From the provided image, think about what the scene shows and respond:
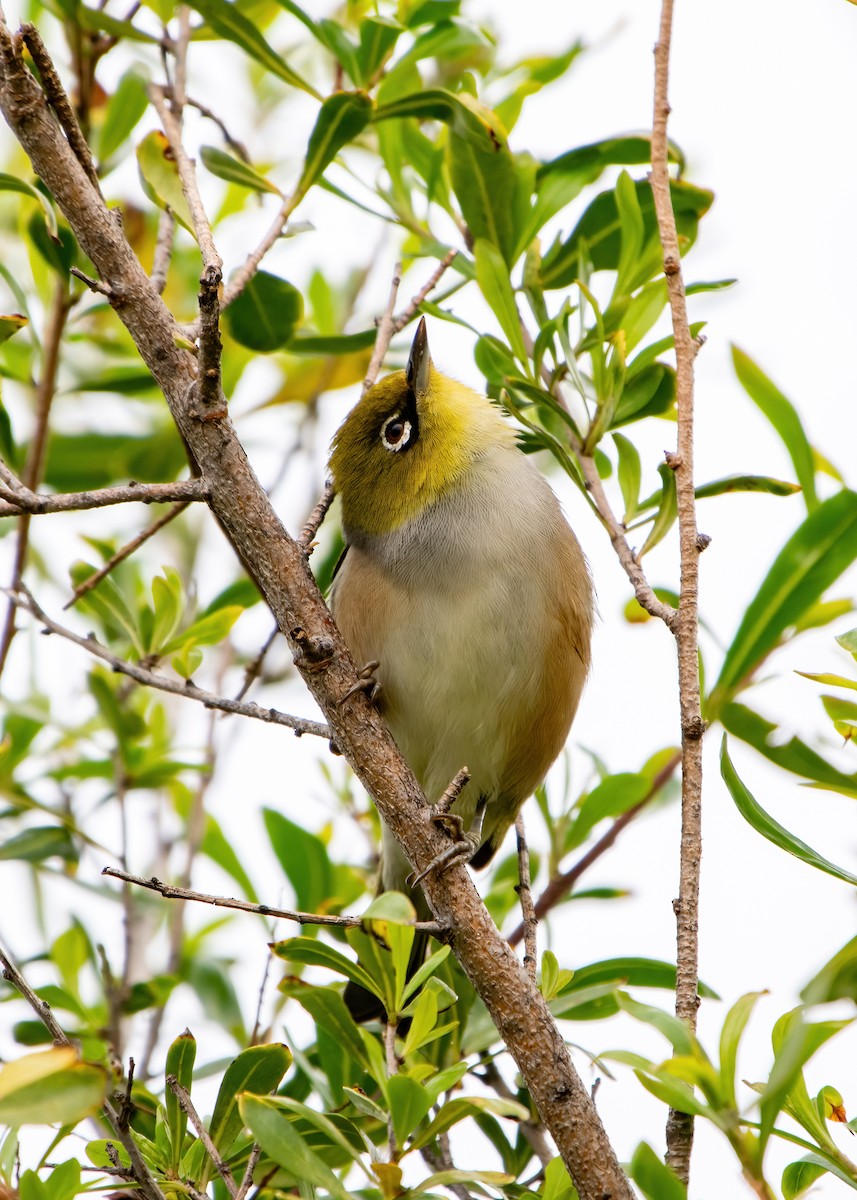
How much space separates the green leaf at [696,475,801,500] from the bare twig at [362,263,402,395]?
2.96ft

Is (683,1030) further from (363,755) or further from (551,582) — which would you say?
(551,582)

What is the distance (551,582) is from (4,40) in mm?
2153

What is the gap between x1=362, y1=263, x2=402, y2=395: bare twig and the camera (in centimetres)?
338

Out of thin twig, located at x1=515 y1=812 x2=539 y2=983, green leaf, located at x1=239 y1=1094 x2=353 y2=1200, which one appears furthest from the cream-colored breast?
green leaf, located at x1=239 y1=1094 x2=353 y2=1200

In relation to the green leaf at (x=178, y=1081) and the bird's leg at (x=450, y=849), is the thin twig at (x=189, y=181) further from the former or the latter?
the green leaf at (x=178, y=1081)

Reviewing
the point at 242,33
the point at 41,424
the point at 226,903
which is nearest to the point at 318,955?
the point at 226,903

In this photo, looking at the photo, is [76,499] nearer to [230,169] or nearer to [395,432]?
[230,169]

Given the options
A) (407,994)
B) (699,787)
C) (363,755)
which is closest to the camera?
(699,787)

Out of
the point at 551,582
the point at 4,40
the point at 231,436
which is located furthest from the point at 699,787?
the point at 4,40

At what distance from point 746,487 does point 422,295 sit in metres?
1.04

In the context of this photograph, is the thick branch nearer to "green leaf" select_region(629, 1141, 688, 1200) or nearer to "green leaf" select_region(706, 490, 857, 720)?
"green leaf" select_region(629, 1141, 688, 1200)

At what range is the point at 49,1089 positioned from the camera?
1941 millimetres

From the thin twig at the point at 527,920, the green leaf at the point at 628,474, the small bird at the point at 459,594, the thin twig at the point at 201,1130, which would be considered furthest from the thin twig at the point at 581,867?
the thin twig at the point at 201,1130

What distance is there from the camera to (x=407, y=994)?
2639 millimetres
